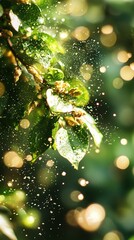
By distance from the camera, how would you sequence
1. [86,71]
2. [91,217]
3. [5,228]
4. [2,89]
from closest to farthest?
[5,228], [2,89], [86,71], [91,217]

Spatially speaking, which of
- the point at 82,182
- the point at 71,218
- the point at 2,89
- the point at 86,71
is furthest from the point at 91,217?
the point at 2,89

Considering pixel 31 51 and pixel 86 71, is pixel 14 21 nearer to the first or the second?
pixel 31 51

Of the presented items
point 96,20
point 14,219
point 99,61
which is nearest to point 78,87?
point 14,219

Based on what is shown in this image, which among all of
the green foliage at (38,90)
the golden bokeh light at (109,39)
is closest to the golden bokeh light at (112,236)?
the golden bokeh light at (109,39)

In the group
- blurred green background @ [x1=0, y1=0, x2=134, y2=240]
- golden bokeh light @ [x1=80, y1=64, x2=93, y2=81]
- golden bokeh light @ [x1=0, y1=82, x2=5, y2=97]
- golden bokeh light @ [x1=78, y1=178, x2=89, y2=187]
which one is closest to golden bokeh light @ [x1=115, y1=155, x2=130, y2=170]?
blurred green background @ [x1=0, y1=0, x2=134, y2=240]

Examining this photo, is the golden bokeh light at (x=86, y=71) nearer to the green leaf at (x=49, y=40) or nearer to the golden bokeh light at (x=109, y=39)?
the golden bokeh light at (x=109, y=39)

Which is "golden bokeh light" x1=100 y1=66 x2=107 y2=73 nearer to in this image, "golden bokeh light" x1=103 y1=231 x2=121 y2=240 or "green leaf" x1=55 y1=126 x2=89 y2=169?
"golden bokeh light" x1=103 y1=231 x2=121 y2=240
